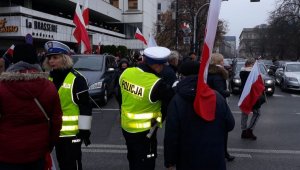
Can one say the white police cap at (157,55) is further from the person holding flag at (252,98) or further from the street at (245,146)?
the person holding flag at (252,98)

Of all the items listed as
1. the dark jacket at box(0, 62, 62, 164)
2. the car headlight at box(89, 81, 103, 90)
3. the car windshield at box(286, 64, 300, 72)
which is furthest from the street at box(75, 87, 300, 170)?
the car windshield at box(286, 64, 300, 72)

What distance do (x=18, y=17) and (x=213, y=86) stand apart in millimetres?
25643

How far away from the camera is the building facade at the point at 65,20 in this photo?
29.0 metres

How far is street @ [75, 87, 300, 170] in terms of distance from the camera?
661 centimetres

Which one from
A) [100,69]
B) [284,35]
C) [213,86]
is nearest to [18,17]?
[100,69]

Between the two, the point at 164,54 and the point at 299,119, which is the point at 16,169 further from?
the point at 299,119

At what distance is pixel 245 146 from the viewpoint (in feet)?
26.1

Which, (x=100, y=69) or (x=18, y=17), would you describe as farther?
(x=18, y=17)

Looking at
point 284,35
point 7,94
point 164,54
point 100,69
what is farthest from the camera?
point 284,35

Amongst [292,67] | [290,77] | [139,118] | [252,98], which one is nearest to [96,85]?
[252,98]

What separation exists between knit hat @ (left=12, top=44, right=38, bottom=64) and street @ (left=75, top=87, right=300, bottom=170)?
10.2 ft

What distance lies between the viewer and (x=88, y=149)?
24.6 ft

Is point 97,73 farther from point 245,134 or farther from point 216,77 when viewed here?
point 216,77

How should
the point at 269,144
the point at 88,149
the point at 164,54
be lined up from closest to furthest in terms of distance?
the point at 164,54 < the point at 88,149 < the point at 269,144
